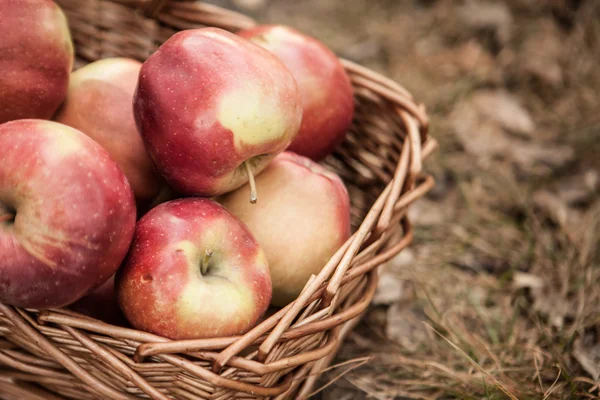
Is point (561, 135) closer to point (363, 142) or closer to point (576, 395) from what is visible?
Result: point (363, 142)

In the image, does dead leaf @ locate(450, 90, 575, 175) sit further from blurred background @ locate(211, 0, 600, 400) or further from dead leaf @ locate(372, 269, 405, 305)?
dead leaf @ locate(372, 269, 405, 305)

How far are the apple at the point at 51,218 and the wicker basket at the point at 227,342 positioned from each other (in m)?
0.06

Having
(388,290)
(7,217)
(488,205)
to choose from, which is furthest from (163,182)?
(488,205)

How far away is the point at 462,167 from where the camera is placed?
1971 mm

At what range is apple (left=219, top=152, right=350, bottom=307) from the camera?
1.05 m

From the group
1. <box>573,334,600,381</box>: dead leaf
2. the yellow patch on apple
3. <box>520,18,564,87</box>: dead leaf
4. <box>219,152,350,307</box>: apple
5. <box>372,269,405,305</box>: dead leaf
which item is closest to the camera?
the yellow patch on apple

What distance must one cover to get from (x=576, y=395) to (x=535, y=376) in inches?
3.4

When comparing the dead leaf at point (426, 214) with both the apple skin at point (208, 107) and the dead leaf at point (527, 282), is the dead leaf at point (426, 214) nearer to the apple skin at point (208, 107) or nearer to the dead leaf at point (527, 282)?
the dead leaf at point (527, 282)

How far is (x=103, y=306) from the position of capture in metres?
1.00

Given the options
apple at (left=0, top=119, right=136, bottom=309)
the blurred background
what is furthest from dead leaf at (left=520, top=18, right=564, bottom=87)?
apple at (left=0, top=119, right=136, bottom=309)

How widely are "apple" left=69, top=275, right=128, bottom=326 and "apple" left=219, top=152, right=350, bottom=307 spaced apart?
0.25 m

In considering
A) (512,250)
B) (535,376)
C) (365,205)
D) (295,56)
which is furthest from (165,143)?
(512,250)

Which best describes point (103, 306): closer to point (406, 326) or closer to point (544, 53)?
point (406, 326)

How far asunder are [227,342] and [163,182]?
43 centimetres
